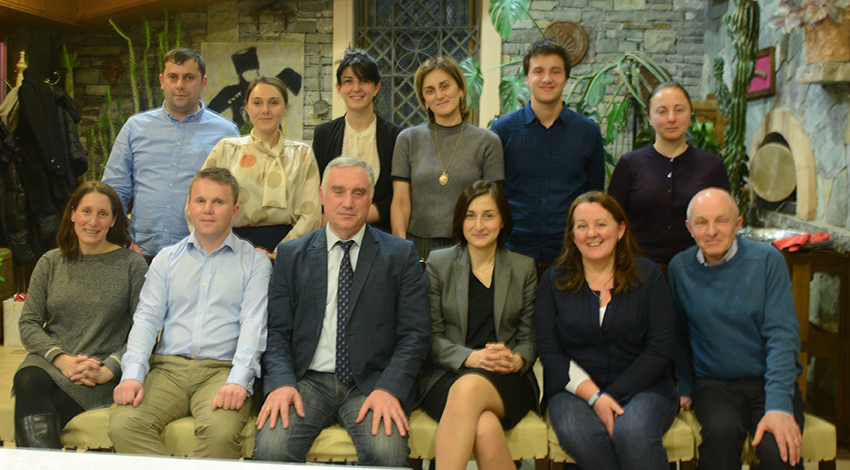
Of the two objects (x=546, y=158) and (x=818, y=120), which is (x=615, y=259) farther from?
(x=818, y=120)

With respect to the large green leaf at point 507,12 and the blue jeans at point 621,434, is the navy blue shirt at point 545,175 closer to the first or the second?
the blue jeans at point 621,434

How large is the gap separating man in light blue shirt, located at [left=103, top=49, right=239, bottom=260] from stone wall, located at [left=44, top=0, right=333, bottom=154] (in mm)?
3126

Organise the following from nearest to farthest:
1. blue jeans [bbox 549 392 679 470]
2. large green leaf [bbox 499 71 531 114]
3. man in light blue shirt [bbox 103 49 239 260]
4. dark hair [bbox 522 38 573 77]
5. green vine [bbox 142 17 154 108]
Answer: blue jeans [bbox 549 392 679 470] → dark hair [bbox 522 38 573 77] → man in light blue shirt [bbox 103 49 239 260] → large green leaf [bbox 499 71 531 114] → green vine [bbox 142 17 154 108]

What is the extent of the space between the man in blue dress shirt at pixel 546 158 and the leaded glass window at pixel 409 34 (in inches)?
129

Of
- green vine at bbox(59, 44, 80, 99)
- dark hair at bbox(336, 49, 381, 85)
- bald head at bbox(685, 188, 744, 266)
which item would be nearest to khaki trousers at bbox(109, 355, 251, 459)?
dark hair at bbox(336, 49, 381, 85)

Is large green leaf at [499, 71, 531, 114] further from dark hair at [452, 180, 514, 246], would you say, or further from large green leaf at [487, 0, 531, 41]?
dark hair at [452, 180, 514, 246]

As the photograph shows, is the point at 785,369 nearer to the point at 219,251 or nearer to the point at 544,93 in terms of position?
the point at 544,93

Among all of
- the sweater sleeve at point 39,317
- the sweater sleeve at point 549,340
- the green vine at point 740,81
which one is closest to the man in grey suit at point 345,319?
the sweater sleeve at point 549,340

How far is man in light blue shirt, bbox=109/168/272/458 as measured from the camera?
1.90 m

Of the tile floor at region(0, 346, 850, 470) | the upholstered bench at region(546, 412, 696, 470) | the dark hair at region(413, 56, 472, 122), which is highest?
the dark hair at region(413, 56, 472, 122)

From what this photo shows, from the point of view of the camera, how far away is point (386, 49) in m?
5.69

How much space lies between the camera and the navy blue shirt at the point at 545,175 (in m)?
2.47

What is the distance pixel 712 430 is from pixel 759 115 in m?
2.95

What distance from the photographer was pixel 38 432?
182 centimetres
